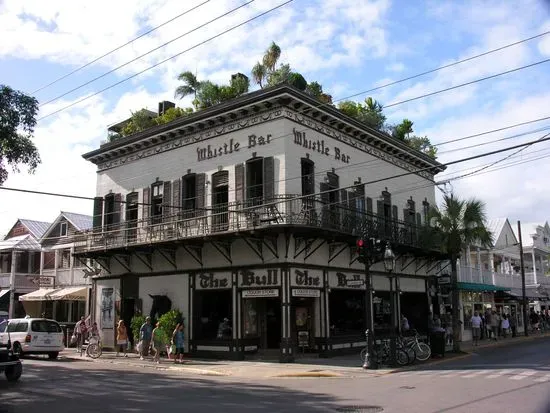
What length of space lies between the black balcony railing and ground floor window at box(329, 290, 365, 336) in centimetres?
291

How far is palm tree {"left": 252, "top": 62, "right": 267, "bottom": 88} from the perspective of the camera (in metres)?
39.6

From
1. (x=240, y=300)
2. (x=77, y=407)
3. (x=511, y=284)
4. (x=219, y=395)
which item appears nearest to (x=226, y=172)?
(x=240, y=300)

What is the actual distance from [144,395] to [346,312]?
13.8 meters

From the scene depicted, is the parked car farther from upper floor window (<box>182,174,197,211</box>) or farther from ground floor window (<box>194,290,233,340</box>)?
upper floor window (<box>182,174,197,211</box>)

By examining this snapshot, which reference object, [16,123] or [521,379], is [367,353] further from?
[16,123]

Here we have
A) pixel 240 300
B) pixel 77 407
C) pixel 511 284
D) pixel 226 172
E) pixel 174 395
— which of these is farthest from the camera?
pixel 511 284

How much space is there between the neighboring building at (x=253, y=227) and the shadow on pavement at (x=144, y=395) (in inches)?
243

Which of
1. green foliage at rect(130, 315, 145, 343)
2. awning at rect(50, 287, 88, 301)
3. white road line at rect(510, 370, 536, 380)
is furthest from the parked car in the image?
awning at rect(50, 287, 88, 301)

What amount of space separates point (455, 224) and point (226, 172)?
10341mm

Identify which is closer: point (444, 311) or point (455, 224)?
point (455, 224)

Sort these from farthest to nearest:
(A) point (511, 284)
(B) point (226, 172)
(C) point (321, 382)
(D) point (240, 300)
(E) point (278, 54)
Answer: (A) point (511, 284) < (E) point (278, 54) < (B) point (226, 172) < (D) point (240, 300) < (C) point (321, 382)

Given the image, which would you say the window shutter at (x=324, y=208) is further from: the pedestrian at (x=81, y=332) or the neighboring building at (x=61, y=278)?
the neighboring building at (x=61, y=278)

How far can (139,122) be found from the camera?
39.1 metres

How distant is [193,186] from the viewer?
25.6 m
